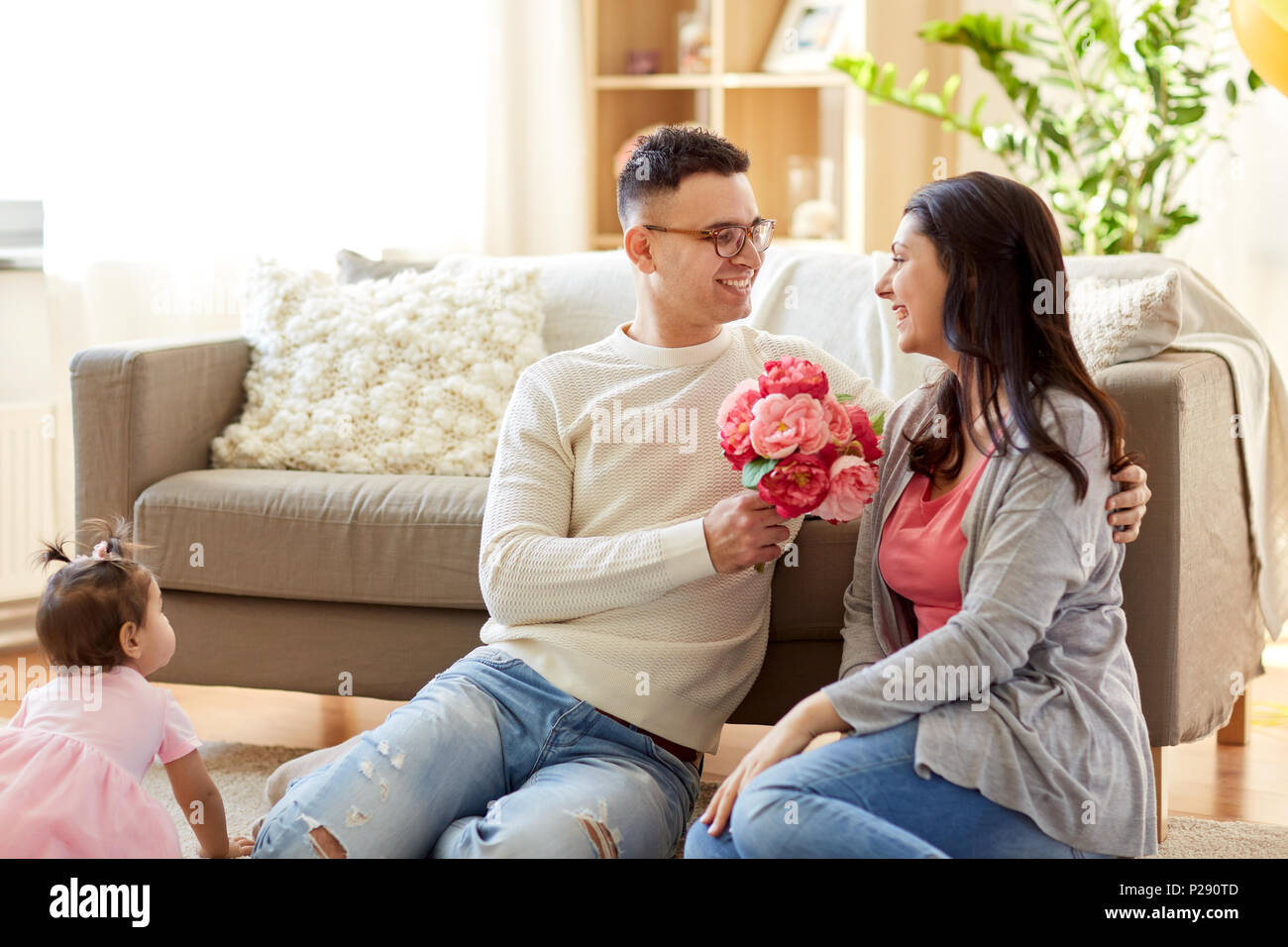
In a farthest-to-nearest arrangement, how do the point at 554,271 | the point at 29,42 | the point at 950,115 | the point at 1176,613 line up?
the point at 950,115, the point at 29,42, the point at 554,271, the point at 1176,613

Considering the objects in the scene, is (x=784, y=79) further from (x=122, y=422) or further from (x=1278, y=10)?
(x=122, y=422)

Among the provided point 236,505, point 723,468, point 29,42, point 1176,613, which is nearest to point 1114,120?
point 1176,613

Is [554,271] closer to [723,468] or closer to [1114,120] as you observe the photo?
[723,468]

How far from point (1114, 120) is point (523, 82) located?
5.62 feet

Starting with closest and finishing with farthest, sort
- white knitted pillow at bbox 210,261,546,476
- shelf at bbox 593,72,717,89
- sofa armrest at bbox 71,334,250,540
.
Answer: sofa armrest at bbox 71,334,250,540, white knitted pillow at bbox 210,261,546,476, shelf at bbox 593,72,717,89

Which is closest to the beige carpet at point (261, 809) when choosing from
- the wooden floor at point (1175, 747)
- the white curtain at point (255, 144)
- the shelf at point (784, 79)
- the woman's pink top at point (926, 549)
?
the wooden floor at point (1175, 747)

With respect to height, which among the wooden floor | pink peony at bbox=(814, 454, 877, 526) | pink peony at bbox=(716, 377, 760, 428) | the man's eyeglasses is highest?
the man's eyeglasses

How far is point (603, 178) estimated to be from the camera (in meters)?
4.17

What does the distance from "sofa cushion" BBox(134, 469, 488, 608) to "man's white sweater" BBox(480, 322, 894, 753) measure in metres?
0.44

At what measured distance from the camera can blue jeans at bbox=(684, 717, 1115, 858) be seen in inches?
52.6

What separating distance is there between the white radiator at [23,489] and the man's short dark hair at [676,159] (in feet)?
6.42

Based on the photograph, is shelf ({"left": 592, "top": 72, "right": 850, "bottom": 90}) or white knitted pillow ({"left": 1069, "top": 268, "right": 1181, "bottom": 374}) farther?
shelf ({"left": 592, "top": 72, "right": 850, "bottom": 90})

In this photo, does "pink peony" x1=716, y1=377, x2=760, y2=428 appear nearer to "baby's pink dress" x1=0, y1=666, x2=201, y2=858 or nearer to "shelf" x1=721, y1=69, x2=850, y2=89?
"baby's pink dress" x1=0, y1=666, x2=201, y2=858

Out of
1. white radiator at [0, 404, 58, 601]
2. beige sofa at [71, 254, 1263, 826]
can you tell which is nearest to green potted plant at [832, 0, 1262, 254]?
beige sofa at [71, 254, 1263, 826]
